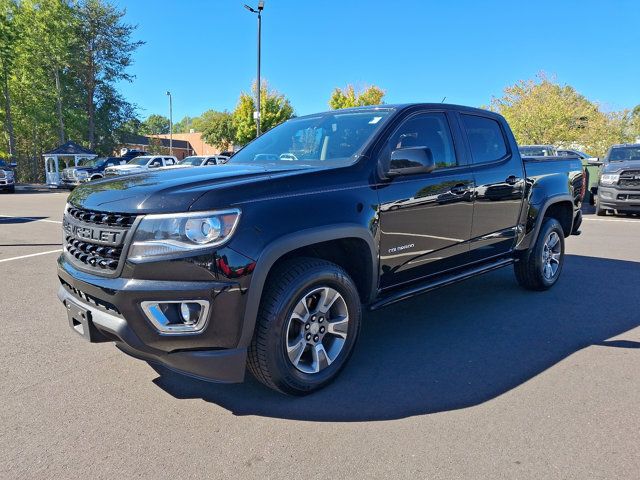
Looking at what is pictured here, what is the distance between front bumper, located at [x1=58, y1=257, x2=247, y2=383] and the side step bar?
1185mm

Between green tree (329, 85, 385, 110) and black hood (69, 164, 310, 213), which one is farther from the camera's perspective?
green tree (329, 85, 385, 110)

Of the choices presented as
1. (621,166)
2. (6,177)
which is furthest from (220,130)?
(621,166)

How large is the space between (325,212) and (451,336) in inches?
73.3

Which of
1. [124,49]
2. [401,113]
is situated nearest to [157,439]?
[401,113]

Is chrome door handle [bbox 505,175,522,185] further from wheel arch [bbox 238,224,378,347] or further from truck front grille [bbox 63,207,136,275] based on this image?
truck front grille [bbox 63,207,136,275]

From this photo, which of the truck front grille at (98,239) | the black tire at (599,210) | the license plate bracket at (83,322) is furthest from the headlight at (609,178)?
the license plate bracket at (83,322)

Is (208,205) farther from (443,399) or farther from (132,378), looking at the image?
(443,399)

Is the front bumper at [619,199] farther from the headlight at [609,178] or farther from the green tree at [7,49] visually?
the green tree at [7,49]

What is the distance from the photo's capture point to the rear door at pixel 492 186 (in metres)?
4.27

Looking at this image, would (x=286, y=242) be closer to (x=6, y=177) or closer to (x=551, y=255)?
(x=551, y=255)

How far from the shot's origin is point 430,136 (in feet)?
13.0

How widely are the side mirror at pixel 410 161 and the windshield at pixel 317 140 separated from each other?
29 centimetres

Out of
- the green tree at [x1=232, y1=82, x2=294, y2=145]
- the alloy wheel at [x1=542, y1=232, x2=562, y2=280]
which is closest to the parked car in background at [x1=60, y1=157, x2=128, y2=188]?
the green tree at [x1=232, y1=82, x2=294, y2=145]

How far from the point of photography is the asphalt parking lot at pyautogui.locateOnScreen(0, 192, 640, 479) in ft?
7.85
